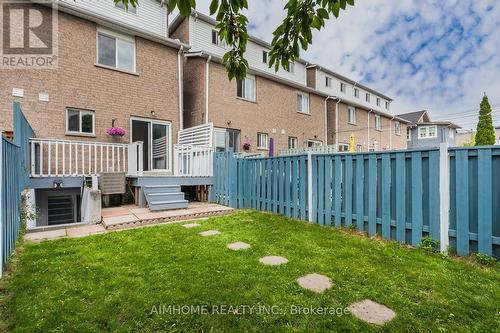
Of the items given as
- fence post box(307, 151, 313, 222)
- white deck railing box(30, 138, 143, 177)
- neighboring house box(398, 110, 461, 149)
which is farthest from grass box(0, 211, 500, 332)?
neighboring house box(398, 110, 461, 149)

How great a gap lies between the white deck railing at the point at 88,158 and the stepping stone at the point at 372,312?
707 cm

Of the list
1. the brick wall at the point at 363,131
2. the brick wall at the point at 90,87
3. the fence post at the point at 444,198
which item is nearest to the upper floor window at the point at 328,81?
the brick wall at the point at 363,131

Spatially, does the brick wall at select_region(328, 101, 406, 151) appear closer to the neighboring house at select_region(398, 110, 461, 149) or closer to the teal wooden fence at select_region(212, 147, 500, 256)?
the neighboring house at select_region(398, 110, 461, 149)

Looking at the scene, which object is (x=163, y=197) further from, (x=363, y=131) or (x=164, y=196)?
(x=363, y=131)

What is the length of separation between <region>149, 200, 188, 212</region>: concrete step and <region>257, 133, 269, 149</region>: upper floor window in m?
7.67

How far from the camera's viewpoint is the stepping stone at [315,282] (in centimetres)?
251

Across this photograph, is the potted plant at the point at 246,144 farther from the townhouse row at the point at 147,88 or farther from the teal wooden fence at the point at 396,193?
the teal wooden fence at the point at 396,193

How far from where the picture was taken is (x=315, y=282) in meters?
2.64

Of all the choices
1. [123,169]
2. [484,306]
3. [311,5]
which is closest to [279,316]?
[484,306]

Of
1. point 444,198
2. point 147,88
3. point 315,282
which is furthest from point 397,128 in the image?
point 315,282

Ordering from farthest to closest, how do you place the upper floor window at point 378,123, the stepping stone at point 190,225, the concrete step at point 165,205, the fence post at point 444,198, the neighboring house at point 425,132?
the neighboring house at point 425,132, the upper floor window at point 378,123, the concrete step at point 165,205, the stepping stone at point 190,225, the fence post at point 444,198

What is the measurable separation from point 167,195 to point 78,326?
5118 mm

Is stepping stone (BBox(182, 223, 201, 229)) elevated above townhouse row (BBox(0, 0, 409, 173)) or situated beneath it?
situated beneath

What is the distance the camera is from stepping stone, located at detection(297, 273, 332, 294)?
251 cm
